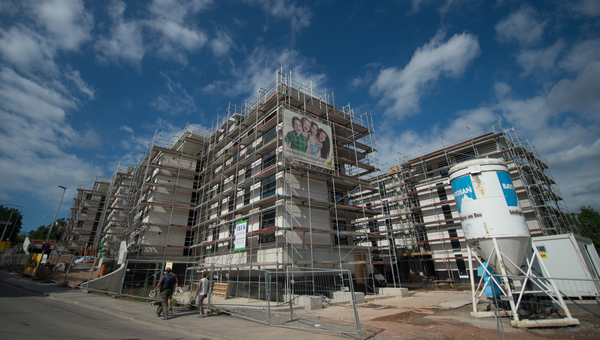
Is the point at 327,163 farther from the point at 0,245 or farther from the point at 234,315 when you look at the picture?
the point at 0,245

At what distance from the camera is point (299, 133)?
17672 millimetres

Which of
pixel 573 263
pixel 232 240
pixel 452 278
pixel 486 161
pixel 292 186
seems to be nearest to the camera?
pixel 486 161

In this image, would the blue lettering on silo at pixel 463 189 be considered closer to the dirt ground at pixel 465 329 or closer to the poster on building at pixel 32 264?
the dirt ground at pixel 465 329

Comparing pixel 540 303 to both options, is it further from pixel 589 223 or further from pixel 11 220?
pixel 11 220

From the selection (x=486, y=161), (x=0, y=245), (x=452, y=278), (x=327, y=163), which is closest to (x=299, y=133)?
(x=327, y=163)

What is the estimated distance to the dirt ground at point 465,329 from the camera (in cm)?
650

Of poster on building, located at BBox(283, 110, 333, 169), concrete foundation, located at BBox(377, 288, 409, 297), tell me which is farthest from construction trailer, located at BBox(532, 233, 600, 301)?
poster on building, located at BBox(283, 110, 333, 169)

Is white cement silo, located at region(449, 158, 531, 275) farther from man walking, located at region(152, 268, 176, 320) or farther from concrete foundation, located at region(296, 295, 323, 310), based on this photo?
man walking, located at region(152, 268, 176, 320)

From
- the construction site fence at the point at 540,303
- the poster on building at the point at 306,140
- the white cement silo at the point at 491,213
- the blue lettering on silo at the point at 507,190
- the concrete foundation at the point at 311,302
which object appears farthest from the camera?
the poster on building at the point at 306,140

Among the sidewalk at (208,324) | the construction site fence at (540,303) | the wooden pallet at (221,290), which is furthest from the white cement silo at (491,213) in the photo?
the wooden pallet at (221,290)

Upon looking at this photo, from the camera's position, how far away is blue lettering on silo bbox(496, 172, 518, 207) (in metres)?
9.03

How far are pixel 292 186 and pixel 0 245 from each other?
47975 mm

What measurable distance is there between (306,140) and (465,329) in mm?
13081

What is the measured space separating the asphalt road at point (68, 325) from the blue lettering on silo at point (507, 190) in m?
10.5
